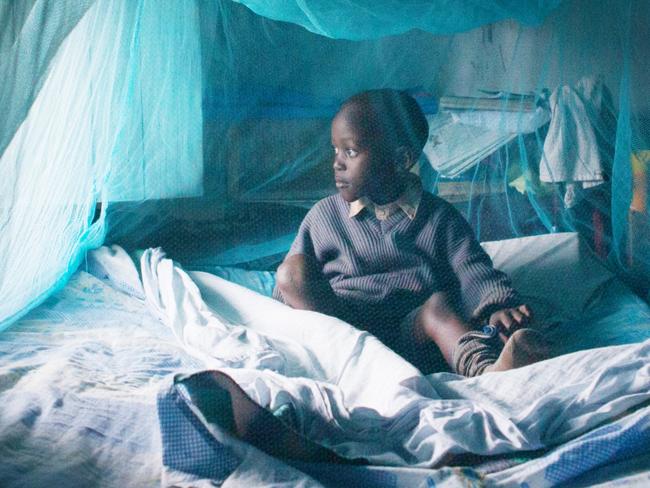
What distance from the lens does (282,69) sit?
5.58 ft

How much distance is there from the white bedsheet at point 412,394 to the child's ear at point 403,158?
15.9 inches

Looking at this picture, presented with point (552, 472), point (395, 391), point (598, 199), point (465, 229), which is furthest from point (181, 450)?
point (598, 199)

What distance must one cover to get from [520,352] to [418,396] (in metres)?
0.21

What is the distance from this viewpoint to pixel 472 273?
1271 mm

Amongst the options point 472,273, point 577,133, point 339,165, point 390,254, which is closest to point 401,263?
point 390,254

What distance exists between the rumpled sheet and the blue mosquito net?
1.75 feet

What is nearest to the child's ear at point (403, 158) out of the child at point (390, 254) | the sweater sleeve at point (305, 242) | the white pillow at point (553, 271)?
the child at point (390, 254)

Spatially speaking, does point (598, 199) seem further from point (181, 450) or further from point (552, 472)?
point (181, 450)

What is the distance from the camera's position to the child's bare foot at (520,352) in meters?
0.98

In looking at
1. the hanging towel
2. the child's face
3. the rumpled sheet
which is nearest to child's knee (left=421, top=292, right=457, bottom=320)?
the rumpled sheet

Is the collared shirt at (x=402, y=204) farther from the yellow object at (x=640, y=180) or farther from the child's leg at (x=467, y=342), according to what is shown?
the yellow object at (x=640, y=180)

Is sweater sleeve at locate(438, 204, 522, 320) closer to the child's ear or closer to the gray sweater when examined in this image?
the gray sweater

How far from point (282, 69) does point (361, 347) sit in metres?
0.90

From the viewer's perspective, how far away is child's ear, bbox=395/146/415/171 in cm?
140
